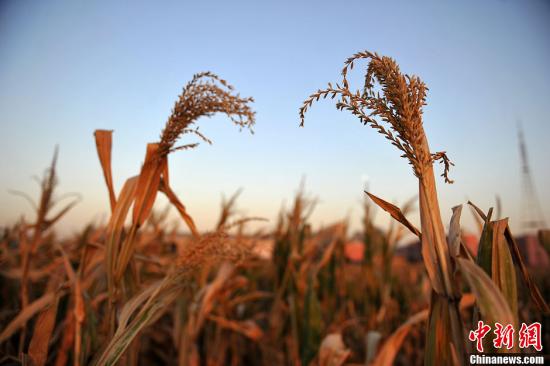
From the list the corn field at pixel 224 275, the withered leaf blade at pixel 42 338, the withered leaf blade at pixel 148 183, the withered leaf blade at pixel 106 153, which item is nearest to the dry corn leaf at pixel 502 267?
the corn field at pixel 224 275

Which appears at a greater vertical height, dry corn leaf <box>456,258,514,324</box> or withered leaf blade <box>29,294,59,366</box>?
dry corn leaf <box>456,258,514,324</box>

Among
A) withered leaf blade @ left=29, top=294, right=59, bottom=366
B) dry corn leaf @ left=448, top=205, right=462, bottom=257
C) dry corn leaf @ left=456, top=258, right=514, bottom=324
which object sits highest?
dry corn leaf @ left=448, top=205, right=462, bottom=257

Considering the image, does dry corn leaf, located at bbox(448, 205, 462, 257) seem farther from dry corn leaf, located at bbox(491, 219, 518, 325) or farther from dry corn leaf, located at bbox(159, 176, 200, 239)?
dry corn leaf, located at bbox(159, 176, 200, 239)

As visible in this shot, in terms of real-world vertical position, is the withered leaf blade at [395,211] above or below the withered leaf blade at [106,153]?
below

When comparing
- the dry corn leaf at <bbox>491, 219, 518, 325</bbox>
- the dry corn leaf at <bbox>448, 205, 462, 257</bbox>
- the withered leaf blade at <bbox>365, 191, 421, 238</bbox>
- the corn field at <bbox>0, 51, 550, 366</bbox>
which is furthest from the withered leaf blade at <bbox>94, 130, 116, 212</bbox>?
the dry corn leaf at <bbox>491, 219, 518, 325</bbox>

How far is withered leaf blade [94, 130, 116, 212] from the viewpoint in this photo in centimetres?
146

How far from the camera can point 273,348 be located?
354cm

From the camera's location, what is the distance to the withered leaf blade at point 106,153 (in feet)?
4.78

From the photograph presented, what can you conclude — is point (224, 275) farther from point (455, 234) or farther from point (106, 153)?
point (455, 234)

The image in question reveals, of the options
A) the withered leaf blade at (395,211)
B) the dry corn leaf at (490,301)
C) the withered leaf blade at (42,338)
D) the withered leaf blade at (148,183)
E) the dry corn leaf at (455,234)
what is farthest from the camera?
the withered leaf blade at (148,183)

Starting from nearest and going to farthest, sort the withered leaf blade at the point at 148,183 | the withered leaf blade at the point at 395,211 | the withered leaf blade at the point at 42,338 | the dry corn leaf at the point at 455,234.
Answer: the dry corn leaf at the point at 455,234 → the withered leaf blade at the point at 395,211 → the withered leaf blade at the point at 42,338 → the withered leaf blade at the point at 148,183

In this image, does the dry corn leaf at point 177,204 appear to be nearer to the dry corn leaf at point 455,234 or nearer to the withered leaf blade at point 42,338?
the withered leaf blade at point 42,338

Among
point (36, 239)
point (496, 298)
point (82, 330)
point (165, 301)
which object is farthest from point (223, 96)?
point (36, 239)

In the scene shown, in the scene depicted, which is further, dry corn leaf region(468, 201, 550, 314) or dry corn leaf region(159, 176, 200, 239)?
dry corn leaf region(159, 176, 200, 239)
